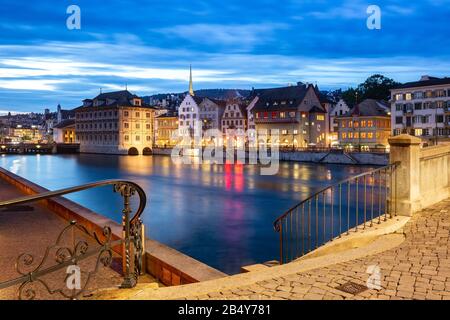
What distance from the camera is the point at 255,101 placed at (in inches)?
4208

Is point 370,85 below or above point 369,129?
above

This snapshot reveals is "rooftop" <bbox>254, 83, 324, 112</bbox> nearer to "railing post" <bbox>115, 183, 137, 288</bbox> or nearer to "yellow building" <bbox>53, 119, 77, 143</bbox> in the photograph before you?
"yellow building" <bbox>53, 119, 77, 143</bbox>

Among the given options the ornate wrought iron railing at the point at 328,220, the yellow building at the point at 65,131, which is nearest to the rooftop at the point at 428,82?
the ornate wrought iron railing at the point at 328,220

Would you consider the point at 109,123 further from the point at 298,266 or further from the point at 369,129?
the point at 298,266

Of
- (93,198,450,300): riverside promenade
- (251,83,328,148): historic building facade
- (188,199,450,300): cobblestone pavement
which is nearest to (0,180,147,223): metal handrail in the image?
(93,198,450,300): riverside promenade

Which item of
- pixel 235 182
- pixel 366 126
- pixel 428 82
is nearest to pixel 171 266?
pixel 235 182

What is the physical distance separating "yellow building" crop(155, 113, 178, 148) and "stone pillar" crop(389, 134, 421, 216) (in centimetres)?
11291

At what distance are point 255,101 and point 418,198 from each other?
3814 inches

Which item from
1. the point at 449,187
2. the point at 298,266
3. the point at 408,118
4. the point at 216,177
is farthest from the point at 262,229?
the point at 408,118

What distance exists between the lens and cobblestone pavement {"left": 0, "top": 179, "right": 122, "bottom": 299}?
7016mm

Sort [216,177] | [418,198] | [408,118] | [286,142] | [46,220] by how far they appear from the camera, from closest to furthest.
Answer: [418,198] < [46,220] < [216,177] < [408,118] < [286,142]

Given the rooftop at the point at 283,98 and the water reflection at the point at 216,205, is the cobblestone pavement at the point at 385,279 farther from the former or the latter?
the rooftop at the point at 283,98

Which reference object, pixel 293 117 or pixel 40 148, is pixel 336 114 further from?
pixel 40 148

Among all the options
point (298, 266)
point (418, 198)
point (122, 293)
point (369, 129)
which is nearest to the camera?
point (122, 293)
